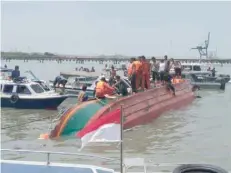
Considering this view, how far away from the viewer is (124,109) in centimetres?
1756

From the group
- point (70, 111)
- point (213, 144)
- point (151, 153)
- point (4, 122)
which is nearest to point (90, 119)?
point (70, 111)

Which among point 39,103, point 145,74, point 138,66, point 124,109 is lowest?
point 39,103

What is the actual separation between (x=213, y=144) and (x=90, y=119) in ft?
15.3

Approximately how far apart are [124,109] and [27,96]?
34.2ft

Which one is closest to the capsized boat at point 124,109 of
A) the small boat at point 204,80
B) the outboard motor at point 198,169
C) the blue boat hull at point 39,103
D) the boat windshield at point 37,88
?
the blue boat hull at point 39,103

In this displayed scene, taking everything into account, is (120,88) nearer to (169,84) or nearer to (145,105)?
(145,105)

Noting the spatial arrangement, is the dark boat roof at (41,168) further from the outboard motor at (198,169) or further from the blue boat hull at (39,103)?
the blue boat hull at (39,103)

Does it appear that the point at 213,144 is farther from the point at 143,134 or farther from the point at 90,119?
the point at 90,119

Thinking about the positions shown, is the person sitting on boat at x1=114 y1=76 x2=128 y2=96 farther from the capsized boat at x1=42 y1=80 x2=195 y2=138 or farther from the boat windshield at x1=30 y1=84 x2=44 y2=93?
the boat windshield at x1=30 y1=84 x2=44 y2=93

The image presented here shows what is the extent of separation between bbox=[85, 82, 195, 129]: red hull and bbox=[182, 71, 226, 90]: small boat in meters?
17.5

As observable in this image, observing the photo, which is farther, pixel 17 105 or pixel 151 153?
pixel 17 105

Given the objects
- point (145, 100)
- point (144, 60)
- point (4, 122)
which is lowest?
point (4, 122)

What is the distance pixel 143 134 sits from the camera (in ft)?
56.1

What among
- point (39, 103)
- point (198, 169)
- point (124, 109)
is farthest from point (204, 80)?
point (198, 169)
